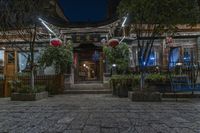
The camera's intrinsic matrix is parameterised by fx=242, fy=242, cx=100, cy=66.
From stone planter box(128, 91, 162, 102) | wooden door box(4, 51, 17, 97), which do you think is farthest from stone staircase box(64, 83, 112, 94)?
wooden door box(4, 51, 17, 97)

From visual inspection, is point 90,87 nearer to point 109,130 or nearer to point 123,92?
point 123,92

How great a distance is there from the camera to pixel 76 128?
514 cm

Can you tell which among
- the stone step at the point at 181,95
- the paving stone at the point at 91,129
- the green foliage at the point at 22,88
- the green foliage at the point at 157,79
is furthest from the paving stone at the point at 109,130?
the green foliage at the point at 157,79

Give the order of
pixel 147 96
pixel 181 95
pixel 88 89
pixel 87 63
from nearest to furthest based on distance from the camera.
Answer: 1. pixel 147 96
2. pixel 181 95
3. pixel 88 89
4. pixel 87 63

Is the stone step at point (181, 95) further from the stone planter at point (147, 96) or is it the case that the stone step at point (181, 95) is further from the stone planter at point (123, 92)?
the stone planter at point (123, 92)

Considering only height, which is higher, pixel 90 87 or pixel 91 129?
pixel 90 87

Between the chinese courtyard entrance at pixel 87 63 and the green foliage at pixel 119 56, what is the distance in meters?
2.53

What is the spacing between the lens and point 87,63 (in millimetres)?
24156

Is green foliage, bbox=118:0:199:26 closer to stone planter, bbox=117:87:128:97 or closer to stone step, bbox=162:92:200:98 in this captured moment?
stone step, bbox=162:92:200:98

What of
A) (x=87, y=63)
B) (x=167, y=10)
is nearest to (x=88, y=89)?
(x=87, y=63)

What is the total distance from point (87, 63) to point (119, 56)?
288 inches

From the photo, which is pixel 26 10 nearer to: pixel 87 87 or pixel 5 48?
pixel 87 87

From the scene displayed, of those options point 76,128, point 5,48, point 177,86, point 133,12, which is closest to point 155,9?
point 133,12

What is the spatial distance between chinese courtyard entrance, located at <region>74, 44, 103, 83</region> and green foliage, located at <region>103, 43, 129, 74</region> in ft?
8.29
